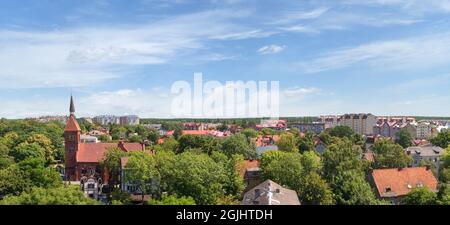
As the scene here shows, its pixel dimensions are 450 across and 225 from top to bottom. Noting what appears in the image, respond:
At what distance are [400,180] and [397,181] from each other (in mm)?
178

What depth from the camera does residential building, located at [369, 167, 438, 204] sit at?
16828mm

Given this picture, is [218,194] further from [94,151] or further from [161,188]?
[94,151]

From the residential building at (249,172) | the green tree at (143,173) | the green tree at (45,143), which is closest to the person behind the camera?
the green tree at (143,173)

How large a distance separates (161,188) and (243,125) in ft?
147

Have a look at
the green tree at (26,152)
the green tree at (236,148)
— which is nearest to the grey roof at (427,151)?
→ the green tree at (236,148)

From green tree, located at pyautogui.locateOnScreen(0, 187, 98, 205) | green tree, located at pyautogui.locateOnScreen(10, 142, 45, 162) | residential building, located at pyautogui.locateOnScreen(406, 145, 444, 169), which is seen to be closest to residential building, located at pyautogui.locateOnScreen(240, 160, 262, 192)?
green tree, located at pyautogui.locateOnScreen(0, 187, 98, 205)

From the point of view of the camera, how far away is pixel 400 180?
17359mm

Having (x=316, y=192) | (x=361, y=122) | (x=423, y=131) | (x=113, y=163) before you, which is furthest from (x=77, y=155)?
(x=423, y=131)

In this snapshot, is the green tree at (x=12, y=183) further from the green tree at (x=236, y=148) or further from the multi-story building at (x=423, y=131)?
the multi-story building at (x=423, y=131)

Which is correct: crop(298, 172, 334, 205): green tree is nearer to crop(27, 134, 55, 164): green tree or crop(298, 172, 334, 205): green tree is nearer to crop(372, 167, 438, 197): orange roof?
crop(372, 167, 438, 197): orange roof

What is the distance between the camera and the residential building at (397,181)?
16.8 meters
